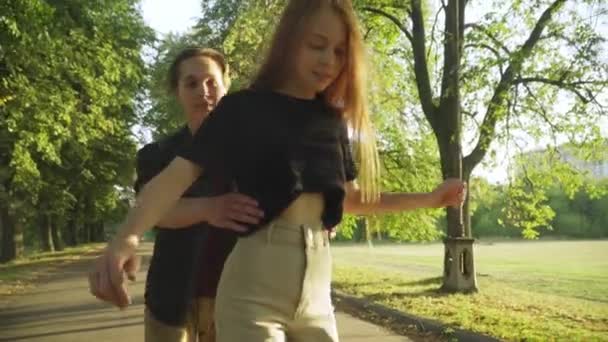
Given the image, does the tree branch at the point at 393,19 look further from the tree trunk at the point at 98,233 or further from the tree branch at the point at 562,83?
the tree trunk at the point at 98,233

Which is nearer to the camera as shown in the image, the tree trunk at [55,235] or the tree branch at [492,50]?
the tree branch at [492,50]

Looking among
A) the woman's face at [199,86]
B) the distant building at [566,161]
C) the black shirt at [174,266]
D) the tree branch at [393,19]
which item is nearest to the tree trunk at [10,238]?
the tree branch at [393,19]

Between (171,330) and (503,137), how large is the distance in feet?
39.2

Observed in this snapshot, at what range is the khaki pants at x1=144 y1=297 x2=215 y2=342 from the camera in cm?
292

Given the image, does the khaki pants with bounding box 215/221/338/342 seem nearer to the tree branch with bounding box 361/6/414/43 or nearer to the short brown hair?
the short brown hair

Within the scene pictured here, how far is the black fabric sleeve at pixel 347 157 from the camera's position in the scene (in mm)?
2309

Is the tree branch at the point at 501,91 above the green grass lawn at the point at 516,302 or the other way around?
above

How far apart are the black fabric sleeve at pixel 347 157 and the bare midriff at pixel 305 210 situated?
19 cm

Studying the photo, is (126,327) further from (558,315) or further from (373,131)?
(373,131)

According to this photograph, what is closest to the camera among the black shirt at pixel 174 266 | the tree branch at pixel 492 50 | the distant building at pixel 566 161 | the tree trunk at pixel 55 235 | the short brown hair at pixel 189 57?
the black shirt at pixel 174 266

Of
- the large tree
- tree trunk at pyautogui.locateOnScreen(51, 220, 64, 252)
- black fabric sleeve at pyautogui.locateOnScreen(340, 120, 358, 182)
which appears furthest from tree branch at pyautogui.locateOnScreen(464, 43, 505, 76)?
tree trunk at pyautogui.locateOnScreen(51, 220, 64, 252)

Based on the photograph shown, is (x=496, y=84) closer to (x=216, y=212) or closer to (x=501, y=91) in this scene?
(x=501, y=91)

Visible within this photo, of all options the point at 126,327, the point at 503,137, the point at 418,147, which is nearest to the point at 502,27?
the point at 503,137

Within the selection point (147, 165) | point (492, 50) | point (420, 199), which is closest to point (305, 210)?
point (420, 199)
